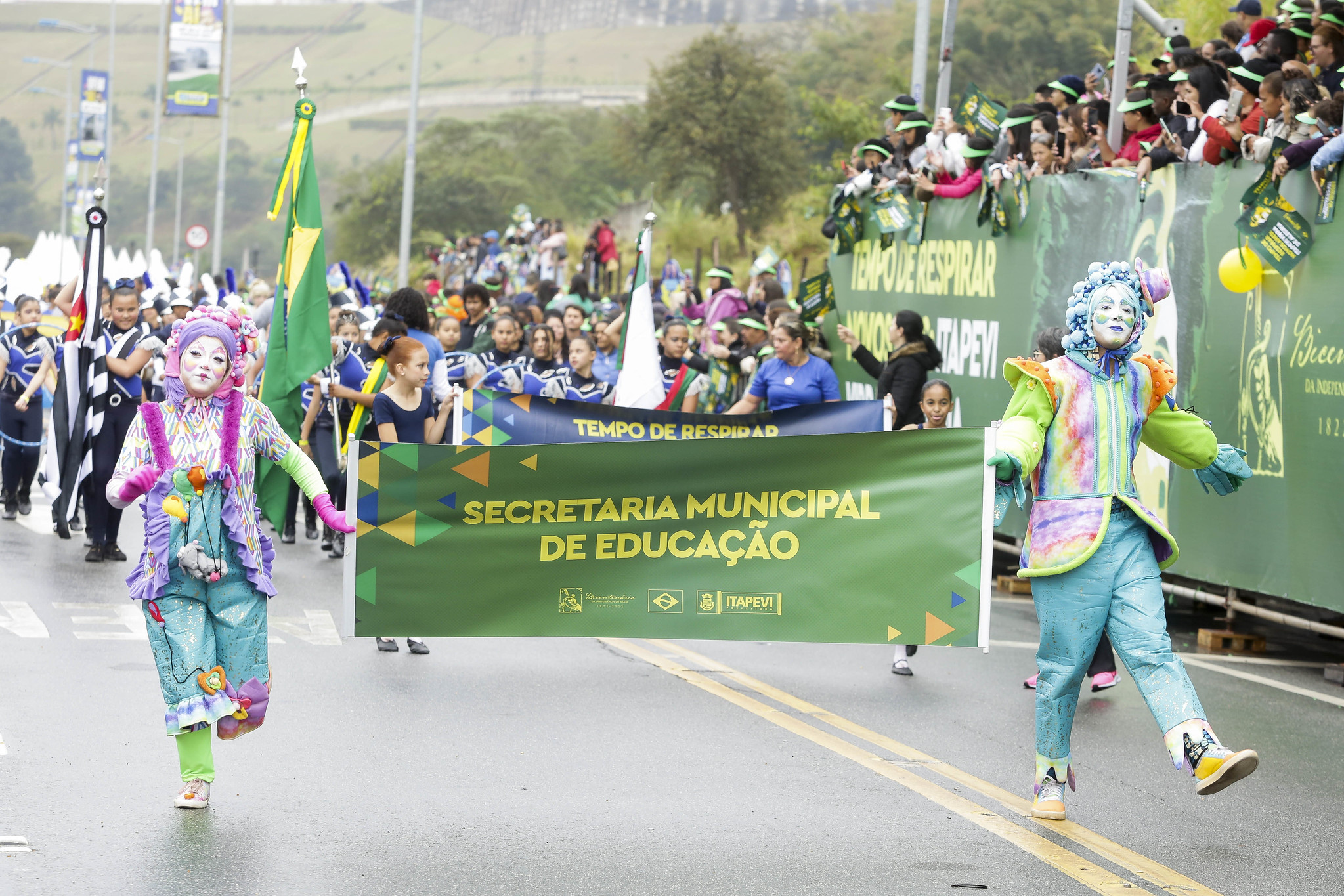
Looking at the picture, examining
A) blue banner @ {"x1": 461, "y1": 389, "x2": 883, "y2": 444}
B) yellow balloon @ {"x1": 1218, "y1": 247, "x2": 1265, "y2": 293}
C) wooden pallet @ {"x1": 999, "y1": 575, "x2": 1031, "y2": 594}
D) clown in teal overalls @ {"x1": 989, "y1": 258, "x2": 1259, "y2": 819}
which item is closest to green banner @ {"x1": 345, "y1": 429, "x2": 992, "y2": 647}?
clown in teal overalls @ {"x1": 989, "y1": 258, "x2": 1259, "y2": 819}

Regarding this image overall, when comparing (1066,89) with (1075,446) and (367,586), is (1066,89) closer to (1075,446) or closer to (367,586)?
(1075,446)

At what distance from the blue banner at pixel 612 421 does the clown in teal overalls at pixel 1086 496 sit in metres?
3.98

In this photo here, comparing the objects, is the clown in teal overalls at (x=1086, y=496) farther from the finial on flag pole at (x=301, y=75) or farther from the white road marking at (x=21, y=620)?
the white road marking at (x=21, y=620)

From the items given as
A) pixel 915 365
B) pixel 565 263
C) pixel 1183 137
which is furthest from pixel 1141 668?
pixel 565 263

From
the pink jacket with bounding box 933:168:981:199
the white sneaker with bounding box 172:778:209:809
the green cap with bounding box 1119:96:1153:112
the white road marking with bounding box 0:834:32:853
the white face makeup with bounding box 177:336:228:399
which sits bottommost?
the white road marking with bounding box 0:834:32:853

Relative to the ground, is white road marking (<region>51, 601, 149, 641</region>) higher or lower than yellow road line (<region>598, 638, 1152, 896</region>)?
lower

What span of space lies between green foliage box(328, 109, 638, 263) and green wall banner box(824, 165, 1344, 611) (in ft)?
196

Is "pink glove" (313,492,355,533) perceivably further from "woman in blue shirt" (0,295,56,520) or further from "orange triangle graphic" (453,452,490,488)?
"woman in blue shirt" (0,295,56,520)

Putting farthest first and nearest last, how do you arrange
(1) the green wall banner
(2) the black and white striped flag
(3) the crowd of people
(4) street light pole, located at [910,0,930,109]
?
(4) street light pole, located at [910,0,930,109], (2) the black and white striped flag, (3) the crowd of people, (1) the green wall banner

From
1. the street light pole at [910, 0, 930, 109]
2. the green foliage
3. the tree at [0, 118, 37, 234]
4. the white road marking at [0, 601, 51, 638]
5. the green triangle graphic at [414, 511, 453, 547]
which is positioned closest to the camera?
the green triangle graphic at [414, 511, 453, 547]

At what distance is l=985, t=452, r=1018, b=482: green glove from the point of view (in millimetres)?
6301

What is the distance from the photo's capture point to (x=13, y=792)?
6191mm

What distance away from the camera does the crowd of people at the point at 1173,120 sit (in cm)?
1000

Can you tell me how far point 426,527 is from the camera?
751 centimetres
